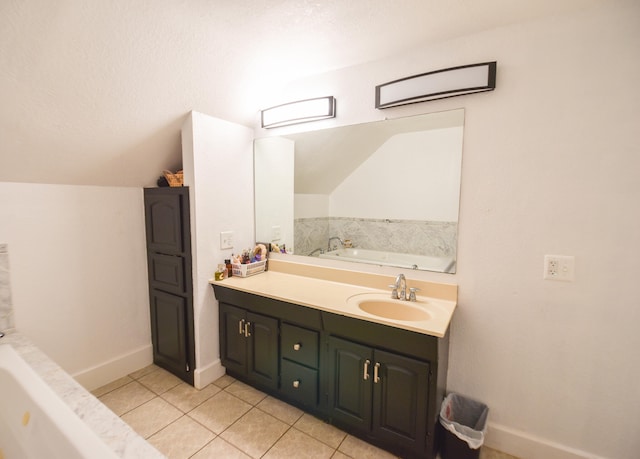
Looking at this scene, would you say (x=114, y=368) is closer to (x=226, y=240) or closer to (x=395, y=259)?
(x=226, y=240)

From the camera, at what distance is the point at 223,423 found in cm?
178

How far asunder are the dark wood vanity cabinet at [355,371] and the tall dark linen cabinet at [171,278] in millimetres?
382

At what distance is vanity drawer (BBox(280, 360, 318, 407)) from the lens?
5.79ft

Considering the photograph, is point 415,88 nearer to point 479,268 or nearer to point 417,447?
point 479,268

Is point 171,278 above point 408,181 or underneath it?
underneath

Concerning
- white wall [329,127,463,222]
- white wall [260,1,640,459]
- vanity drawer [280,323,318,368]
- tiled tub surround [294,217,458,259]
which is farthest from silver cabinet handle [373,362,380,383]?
white wall [329,127,463,222]

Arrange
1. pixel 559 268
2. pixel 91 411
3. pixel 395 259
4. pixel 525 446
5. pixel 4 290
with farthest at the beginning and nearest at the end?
pixel 395 259 → pixel 4 290 → pixel 525 446 → pixel 559 268 → pixel 91 411

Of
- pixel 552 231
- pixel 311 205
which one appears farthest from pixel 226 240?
pixel 552 231

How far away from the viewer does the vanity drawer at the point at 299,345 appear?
68.7 inches

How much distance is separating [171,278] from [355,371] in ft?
4.99

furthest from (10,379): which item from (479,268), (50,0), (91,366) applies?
(479,268)

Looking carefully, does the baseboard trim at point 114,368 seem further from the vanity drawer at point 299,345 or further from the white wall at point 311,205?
the white wall at point 311,205

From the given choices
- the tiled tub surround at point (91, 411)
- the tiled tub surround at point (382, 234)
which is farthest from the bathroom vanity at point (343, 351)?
the tiled tub surround at point (91, 411)

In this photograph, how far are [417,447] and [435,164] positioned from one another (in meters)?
1.58
